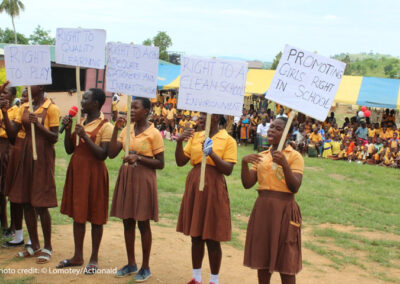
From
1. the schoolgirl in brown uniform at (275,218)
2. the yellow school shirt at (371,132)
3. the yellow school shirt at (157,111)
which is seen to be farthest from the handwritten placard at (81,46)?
the yellow school shirt at (157,111)

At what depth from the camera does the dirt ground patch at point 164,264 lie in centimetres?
522

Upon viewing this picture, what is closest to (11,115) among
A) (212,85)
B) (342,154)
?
(212,85)

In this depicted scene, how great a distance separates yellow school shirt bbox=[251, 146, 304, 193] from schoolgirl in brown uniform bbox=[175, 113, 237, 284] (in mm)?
424

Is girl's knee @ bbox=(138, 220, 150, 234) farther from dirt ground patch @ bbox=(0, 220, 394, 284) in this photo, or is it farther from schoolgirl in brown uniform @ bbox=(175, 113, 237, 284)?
dirt ground patch @ bbox=(0, 220, 394, 284)

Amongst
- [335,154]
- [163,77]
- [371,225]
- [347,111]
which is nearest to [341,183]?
[371,225]

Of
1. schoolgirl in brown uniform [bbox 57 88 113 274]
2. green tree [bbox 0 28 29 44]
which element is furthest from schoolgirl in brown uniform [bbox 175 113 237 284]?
green tree [bbox 0 28 29 44]

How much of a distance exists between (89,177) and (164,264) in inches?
60.7

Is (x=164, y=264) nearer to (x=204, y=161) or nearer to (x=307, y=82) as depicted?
(x=204, y=161)

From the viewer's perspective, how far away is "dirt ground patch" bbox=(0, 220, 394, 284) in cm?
522

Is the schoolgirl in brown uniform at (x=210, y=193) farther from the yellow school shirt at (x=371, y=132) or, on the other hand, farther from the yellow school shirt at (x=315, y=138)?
the yellow school shirt at (x=371, y=132)

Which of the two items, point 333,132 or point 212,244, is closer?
point 212,244

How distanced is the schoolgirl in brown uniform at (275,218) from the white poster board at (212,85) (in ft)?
1.76

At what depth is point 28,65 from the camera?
5387 mm

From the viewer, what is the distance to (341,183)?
41.2 feet
